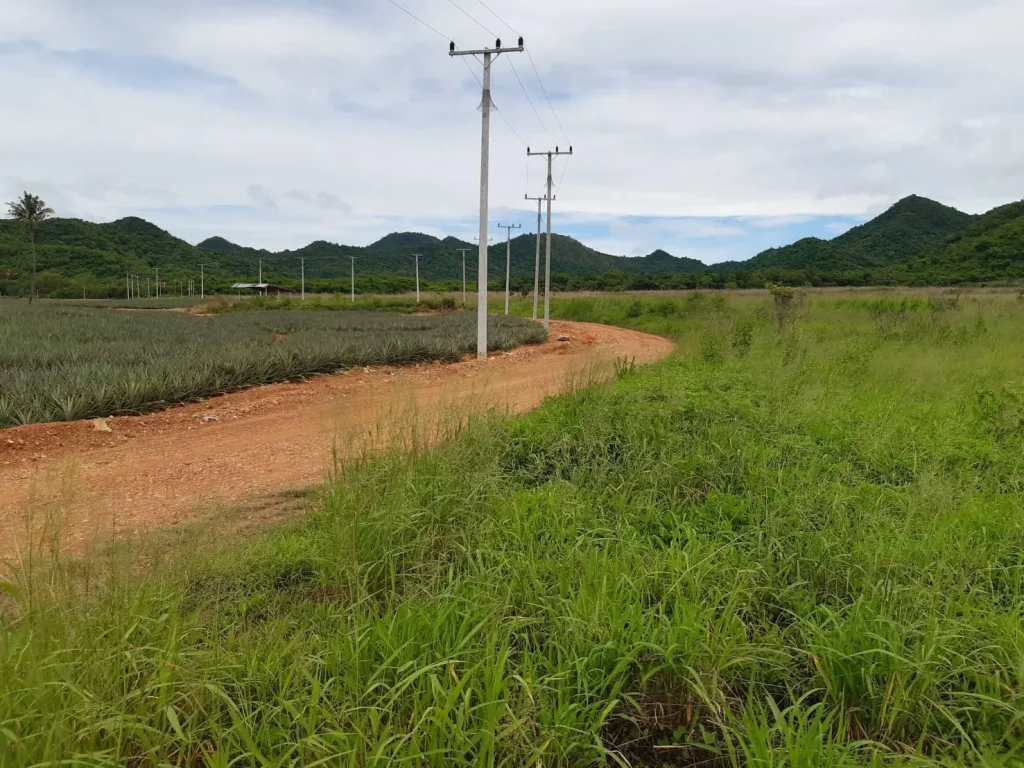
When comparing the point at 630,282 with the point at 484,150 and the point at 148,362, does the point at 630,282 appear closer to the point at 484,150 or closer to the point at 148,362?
the point at 484,150

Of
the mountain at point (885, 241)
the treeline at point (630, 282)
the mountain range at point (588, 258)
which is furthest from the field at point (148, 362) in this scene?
the mountain at point (885, 241)

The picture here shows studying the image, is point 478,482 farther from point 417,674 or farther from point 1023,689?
point 1023,689

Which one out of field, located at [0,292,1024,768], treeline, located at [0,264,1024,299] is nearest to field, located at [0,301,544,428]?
field, located at [0,292,1024,768]

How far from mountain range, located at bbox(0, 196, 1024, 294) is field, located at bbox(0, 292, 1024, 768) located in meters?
53.0

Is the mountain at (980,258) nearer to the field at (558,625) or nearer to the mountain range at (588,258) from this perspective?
the mountain range at (588,258)

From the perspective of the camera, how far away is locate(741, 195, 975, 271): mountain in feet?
235

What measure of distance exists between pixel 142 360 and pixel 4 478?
5.89 m

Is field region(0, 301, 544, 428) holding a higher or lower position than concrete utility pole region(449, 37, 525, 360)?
lower

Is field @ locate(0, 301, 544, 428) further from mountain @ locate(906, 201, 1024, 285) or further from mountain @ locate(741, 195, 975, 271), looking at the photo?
mountain @ locate(741, 195, 975, 271)

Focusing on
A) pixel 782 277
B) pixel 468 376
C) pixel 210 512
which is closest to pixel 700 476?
pixel 210 512

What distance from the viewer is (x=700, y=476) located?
468 centimetres

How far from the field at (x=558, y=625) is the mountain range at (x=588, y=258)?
53.0 meters

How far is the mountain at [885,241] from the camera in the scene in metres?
71.8

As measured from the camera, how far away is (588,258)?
121562 millimetres
